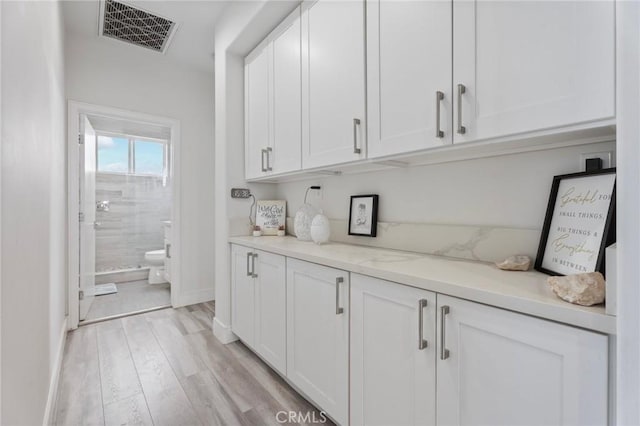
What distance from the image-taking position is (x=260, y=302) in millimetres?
1955

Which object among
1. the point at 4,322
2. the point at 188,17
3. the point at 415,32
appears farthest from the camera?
the point at 188,17

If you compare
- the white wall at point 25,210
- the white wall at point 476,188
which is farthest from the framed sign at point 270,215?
Answer: the white wall at point 25,210

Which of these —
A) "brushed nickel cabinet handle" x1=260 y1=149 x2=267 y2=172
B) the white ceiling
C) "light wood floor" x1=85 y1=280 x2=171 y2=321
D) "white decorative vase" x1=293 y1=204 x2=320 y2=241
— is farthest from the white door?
"white decorative vase" x1=293 y1=204 x2=320 y2=241

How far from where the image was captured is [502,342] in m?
0.82

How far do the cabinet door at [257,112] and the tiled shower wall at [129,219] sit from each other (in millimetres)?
3318

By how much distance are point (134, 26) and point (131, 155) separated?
8.68 feet

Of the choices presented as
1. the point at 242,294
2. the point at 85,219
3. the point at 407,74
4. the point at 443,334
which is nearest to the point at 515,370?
the point at 443,334

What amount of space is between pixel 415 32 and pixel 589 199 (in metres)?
0.88

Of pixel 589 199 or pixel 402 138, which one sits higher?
pixel 402 138

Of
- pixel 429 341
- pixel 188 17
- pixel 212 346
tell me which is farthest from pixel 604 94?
pixel 188 17

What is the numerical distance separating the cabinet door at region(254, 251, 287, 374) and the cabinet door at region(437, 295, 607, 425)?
3.23ft

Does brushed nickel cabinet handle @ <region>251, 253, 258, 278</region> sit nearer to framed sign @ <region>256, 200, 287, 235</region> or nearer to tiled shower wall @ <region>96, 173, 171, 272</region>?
framed sign @ <region>256, 200, 287, 235</region>

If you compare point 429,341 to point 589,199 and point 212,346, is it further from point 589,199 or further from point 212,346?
point 212,346

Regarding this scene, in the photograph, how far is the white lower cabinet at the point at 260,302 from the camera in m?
1.75
